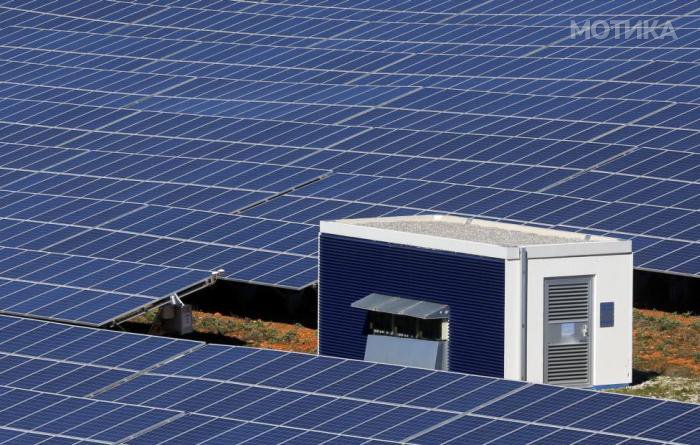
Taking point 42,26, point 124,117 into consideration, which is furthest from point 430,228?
point 42,26

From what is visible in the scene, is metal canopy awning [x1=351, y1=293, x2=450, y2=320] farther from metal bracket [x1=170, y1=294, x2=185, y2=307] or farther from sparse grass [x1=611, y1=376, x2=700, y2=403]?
metal bracket [x1=170, y1=294, x2=185, y2=307]

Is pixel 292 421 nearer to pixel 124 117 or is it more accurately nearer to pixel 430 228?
pixel 430 228

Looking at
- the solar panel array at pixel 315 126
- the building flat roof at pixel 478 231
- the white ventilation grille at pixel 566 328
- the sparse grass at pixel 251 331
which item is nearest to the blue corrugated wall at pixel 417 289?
the building flat roof at pixel 478 231

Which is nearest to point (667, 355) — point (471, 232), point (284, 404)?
point (471, 232)

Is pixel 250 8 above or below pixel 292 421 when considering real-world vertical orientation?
above

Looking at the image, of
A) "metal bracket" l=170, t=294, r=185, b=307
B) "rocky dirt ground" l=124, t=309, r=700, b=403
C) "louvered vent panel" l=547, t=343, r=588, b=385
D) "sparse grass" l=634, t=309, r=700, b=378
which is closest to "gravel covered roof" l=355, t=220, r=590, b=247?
"louvered vent panel" l=547, t=343, r=588, b=385

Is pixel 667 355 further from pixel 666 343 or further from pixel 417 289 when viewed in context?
pixel 417 289
